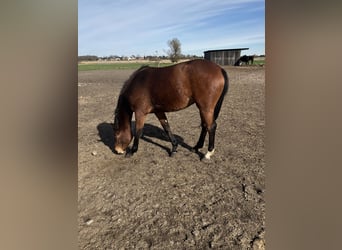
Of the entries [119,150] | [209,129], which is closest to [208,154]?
[209,129]

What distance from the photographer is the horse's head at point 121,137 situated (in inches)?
54.2

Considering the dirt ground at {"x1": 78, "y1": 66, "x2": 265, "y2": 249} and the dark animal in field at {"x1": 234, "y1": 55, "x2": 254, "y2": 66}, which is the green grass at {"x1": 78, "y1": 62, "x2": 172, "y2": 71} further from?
the dark animal in field at {"x1": 234, "y1": 55, "x2": 254, "y2": 66}

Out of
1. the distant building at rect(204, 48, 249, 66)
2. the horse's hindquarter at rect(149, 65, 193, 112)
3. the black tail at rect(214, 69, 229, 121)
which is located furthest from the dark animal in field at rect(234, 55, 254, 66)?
the horse's hindquarter at rect(149, 65, 193, 112)

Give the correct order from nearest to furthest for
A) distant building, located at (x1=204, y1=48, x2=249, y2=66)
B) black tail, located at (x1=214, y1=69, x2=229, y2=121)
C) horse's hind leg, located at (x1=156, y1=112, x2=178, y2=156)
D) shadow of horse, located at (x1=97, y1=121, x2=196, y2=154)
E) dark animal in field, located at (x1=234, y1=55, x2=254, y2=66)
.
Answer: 1. dark animal in field, located at (x1=234, y1=55, x2=254, y2=66)
2. distant building, located at (x1=204, y1=48, x2=249, y2=66)
3. black tail, located at (x1=214, y1=69, x2=229, y2=121)
4. shadow of horse, located at (x1=97, y1=121, x2=196, y2=154)
5. horse's hind leg, located at (x1=156, y1=112, x2=178, y2=156)

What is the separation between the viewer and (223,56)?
82 cm

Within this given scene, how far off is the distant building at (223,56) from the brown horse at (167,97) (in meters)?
0.29

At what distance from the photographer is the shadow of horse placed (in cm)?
126

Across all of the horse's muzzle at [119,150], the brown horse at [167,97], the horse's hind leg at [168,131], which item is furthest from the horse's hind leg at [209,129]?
the horse's muzzle at [119,150]

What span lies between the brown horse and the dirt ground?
63 mm

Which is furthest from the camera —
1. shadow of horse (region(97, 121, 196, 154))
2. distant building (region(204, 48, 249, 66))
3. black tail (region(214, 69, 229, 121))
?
shadow of horse (region(97, 121, 196, 154))

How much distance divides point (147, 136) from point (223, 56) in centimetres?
100

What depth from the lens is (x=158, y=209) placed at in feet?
2.99

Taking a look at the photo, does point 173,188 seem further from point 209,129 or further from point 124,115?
point 124,115
